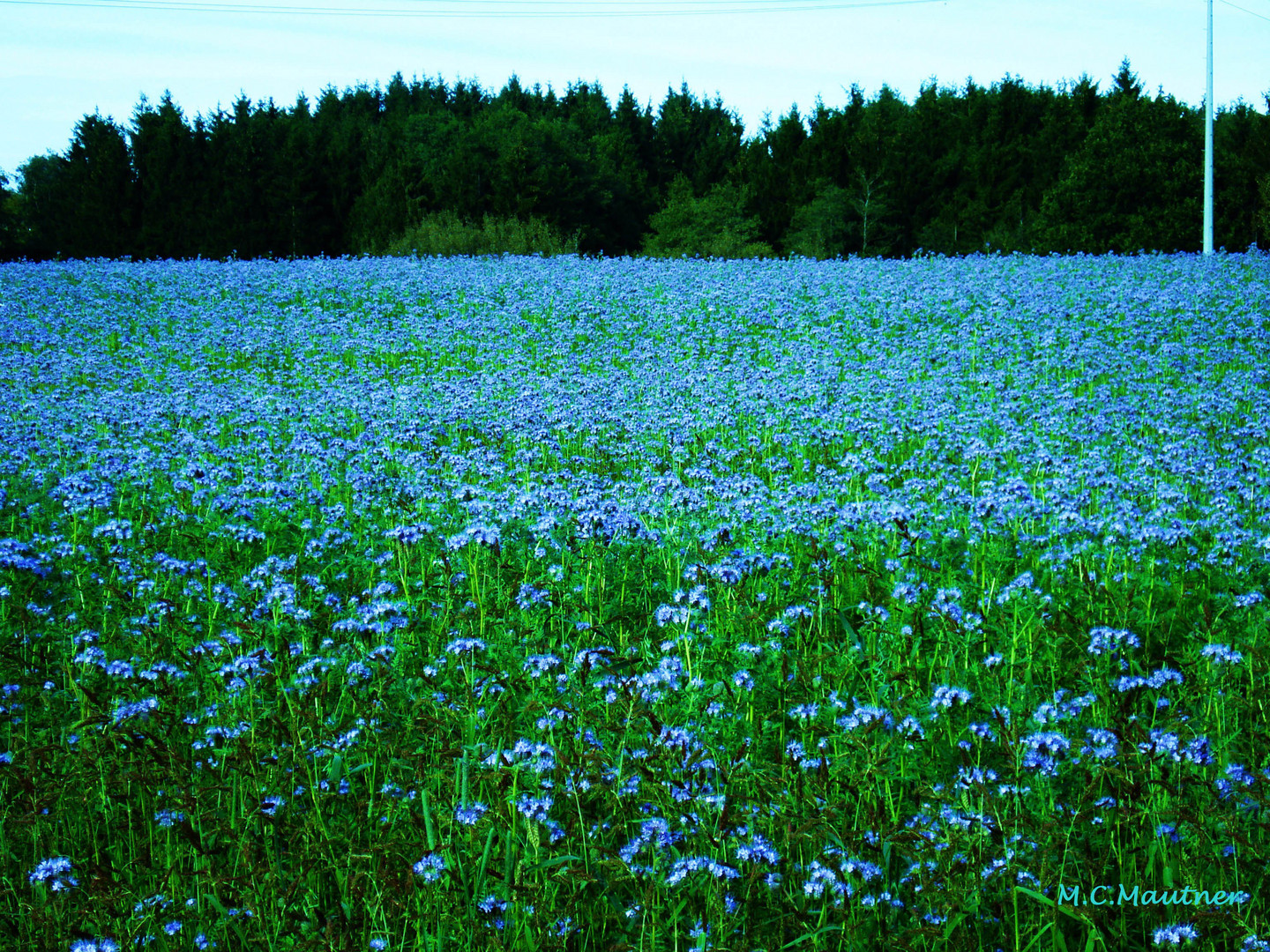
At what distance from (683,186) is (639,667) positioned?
41972 mm

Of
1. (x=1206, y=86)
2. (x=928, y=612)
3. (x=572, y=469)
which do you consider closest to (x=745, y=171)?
(x=1206, y=86)

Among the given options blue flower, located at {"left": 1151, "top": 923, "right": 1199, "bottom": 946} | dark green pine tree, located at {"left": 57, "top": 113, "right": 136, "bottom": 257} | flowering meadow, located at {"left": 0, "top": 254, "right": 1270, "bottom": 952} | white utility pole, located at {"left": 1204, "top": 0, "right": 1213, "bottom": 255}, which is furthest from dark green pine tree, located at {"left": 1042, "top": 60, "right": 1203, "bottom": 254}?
dark green pine tree, located at {"left": 57, "top": 113, "right": 136, "bottom": 257}

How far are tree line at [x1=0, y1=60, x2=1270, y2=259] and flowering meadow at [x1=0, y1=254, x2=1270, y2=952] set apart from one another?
2000 centimetres

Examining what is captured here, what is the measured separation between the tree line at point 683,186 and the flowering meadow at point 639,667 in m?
20.0

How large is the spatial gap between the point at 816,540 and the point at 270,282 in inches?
575

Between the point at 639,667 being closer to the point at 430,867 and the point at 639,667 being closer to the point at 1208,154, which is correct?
the point at 430,867

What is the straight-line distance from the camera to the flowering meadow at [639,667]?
249cm

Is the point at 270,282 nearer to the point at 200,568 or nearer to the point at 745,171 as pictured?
the point at 200,568

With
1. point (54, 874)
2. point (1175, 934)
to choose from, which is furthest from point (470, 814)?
point (1175, 934)

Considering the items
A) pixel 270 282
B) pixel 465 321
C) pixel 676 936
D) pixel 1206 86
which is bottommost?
pixel 676 936

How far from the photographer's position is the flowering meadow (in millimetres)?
2494

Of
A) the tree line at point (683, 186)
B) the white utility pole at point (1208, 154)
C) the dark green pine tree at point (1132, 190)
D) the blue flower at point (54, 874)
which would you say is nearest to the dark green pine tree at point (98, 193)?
the tree line at point (683, 186)

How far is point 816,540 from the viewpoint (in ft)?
16.9

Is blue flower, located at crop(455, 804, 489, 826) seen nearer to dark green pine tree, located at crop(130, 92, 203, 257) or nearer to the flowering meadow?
the flowering meadow
